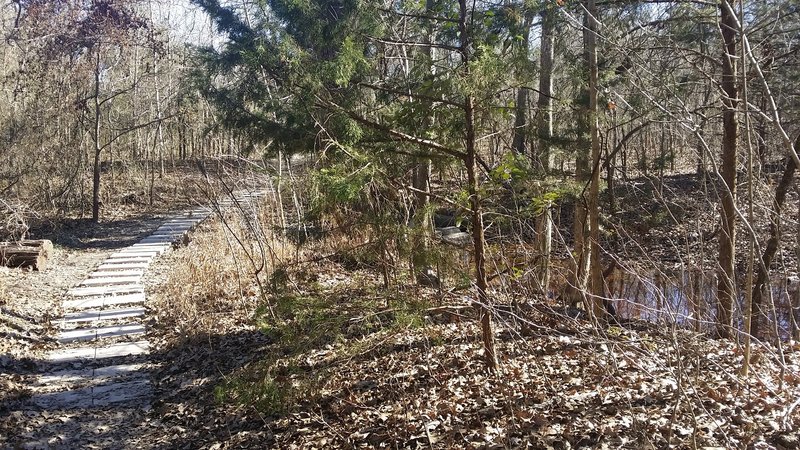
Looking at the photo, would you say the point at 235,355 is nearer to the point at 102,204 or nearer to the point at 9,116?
the point at 9,116

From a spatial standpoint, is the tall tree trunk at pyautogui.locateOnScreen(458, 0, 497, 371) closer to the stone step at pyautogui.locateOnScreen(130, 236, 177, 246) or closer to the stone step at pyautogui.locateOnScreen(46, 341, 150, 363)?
the stone step at pyautogui.locateOnScreen(46, 341, 150, 363)

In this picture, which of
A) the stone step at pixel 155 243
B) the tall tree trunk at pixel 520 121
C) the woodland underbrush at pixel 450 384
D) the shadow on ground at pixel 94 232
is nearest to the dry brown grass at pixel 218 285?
the woodland underbrush at pixel 450 384

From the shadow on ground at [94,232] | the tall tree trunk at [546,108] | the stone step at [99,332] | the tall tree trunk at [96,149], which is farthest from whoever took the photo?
the tall tree trunk at [96,149]

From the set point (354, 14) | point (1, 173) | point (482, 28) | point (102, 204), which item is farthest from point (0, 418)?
point (102, 204)

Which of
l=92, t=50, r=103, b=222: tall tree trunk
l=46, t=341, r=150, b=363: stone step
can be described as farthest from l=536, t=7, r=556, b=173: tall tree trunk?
l=92, t=50, r=103, b=222: tall tree trunk

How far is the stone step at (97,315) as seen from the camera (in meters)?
8.79

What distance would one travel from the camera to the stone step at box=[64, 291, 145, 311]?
31.0 ft

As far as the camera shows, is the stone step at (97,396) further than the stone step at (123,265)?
No

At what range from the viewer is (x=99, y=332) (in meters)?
8.41

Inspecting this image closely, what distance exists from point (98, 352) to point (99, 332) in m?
0.79

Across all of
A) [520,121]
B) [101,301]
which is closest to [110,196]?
[101,301]

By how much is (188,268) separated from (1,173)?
6537mm

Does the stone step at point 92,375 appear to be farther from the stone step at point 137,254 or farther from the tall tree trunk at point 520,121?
the stone step at point 137,254

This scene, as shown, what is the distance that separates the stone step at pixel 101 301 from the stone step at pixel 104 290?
15 centimetres
